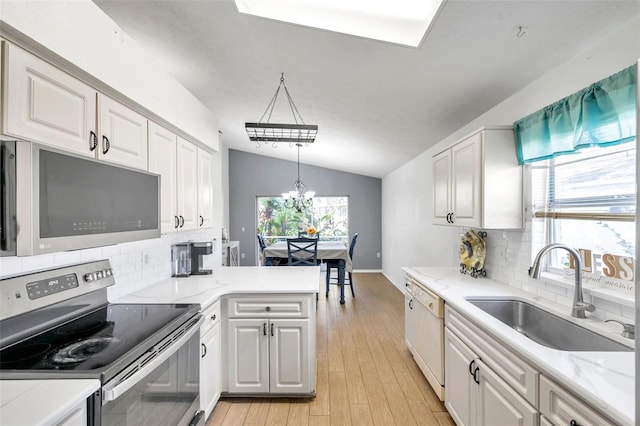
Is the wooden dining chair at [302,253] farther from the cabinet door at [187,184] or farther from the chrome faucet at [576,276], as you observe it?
the chrome faucet at [576,276]

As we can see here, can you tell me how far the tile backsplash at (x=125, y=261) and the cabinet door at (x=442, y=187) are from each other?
8.00 ft

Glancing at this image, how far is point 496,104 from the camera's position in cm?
250

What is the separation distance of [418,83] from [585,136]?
1.14m

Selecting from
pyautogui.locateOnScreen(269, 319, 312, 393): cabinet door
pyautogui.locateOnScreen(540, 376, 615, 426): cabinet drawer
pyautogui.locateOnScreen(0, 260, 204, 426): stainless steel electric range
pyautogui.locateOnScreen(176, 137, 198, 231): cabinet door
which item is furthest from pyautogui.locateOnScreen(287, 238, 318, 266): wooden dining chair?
pyautogui.locateOnScreen(540, 376, 615, 426): cabinet drawer

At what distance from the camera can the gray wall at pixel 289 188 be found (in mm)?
7484

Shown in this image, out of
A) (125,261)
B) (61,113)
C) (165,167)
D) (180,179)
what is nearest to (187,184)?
(180,179)

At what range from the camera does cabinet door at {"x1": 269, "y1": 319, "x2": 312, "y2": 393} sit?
2.22 metres

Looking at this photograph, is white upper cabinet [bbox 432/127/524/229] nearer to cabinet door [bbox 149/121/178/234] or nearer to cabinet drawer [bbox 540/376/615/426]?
cabinet drawer [bbox 540/376/615/426]

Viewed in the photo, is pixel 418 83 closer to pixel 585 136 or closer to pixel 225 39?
pixel 585 136

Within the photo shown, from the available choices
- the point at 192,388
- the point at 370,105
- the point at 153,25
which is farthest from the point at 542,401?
the point at 153,25

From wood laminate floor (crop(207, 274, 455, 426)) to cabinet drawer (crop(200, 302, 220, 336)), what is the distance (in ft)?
2.24

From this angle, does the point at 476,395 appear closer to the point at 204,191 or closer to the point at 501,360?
the point at 501,360

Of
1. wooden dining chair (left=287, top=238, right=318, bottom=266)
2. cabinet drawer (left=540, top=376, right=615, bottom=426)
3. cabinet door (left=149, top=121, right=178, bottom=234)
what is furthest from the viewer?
wooden dining chair (left=287, top=238, right=318, bottom=266)

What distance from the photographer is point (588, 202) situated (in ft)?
5.67
